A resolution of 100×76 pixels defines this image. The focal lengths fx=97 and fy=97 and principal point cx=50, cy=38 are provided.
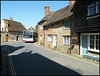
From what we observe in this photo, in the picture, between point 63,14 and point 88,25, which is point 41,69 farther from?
point 63,14

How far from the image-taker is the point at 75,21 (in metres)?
11.5

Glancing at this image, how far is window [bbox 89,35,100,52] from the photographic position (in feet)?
30.6

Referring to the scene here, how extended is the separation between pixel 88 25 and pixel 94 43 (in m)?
1.87

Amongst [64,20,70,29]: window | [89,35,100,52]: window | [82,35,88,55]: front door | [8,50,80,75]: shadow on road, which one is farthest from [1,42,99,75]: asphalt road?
[64,20,70,29]: window

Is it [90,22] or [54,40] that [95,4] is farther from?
[54,40]

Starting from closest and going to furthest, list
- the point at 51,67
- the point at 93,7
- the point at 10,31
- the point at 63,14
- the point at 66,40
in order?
the point at 51,67, the point at 93,7, the point at 66,40, the point at 63,14, the point at 10,31

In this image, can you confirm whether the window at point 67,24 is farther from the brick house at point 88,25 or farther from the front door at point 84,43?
the front door at point 84,43

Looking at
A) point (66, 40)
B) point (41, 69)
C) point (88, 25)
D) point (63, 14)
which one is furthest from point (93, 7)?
point (63, 14)

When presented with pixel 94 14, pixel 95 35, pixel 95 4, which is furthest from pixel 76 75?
pixel 95 4

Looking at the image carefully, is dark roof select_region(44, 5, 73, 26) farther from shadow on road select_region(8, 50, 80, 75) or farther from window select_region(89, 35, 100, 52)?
shadow on road select_region(8, 50, 80, 75)

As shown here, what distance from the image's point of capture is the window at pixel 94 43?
9.32 m

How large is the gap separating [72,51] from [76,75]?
7.37m

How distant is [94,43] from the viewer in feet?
31.3

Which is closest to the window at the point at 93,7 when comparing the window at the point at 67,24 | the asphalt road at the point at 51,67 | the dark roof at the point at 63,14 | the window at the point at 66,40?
the dark roof at the point at 63,14
